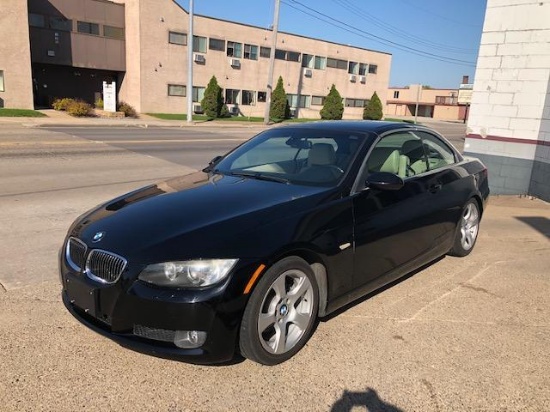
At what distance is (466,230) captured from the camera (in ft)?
17.9

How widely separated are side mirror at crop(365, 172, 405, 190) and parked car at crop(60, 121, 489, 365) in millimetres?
13

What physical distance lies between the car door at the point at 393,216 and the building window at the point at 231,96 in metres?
38.9

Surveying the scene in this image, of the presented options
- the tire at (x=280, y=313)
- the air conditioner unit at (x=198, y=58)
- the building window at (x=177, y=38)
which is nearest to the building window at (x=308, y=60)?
the air conditioner unit at (x=198, y=58)

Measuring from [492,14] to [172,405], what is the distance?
30.1 feet

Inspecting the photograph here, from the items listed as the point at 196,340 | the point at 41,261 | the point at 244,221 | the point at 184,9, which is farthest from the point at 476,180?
the point at 184,9

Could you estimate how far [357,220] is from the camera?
368 cm

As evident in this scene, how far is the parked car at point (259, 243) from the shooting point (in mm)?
2842

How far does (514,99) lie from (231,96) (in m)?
35.6

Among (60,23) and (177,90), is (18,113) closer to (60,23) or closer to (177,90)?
(60,23)

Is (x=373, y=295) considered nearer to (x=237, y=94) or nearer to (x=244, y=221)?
(x=244, y=221)

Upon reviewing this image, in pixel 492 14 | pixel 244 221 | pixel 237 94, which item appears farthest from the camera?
pixel 237 94

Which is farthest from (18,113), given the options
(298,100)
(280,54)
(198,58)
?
(298,100)

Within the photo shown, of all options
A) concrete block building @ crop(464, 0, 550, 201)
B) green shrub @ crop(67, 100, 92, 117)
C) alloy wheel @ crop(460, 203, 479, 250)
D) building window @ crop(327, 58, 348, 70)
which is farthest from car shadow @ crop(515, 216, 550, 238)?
building window @ crop(327, 58, 348, 70)

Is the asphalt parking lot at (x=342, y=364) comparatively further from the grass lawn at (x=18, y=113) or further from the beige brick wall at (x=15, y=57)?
the beige brick wall at (x=15, y=57)
